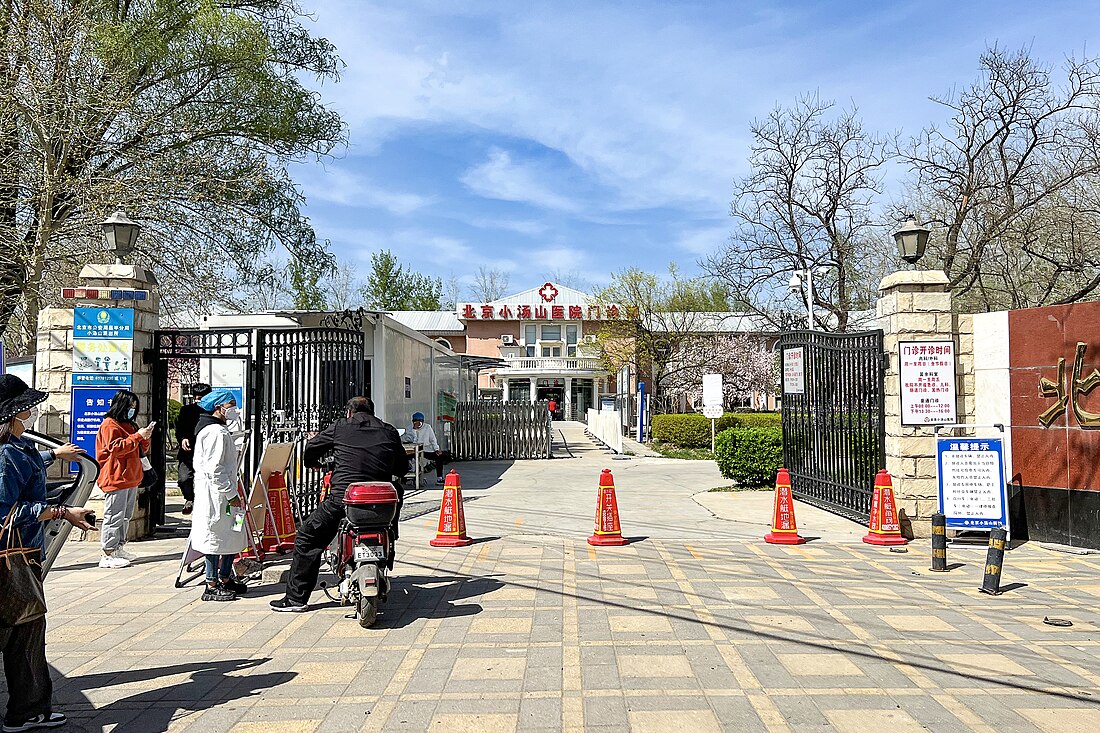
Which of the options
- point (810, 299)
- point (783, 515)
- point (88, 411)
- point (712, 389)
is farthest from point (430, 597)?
point (712, 389)

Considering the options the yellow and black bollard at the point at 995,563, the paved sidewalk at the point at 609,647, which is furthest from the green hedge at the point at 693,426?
the yellow and black bollard at the point at 995,563

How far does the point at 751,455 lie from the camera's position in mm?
15156

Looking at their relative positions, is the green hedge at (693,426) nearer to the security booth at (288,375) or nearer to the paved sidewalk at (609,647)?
the security booth at (288,375)

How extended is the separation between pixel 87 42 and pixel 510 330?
41782 millimetres

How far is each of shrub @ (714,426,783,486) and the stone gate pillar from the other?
974 cm

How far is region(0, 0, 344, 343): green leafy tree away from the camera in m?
12.7

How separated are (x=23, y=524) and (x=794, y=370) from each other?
1077cm

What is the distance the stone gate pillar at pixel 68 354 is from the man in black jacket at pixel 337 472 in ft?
13.9

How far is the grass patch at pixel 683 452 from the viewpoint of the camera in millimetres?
23375

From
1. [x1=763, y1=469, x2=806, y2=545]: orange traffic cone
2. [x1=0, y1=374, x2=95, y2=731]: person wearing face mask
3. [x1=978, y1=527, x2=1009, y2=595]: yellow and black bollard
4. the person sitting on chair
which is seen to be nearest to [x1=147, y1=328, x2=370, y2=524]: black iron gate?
the person sitting on chair

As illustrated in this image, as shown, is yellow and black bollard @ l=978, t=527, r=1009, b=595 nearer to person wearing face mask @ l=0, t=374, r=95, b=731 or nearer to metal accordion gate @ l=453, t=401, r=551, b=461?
person wearing face mask @ l=0, t=374, r=95, b=731

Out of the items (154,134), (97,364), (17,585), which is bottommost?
(17,585)

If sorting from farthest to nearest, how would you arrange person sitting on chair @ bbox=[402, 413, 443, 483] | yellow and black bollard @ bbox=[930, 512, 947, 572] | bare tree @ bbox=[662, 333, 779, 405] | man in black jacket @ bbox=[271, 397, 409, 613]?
bare tree @ bbox=[662, 333, 779, 405], person sitting on chair @ bbox=[402, 413, 443, 483], yellow and black bollard @ bbox=[930, 512, 947, 572], man in black jacket @ bbox=[271, 397, 409, 613]

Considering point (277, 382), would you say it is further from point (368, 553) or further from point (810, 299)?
point (810, 299)
